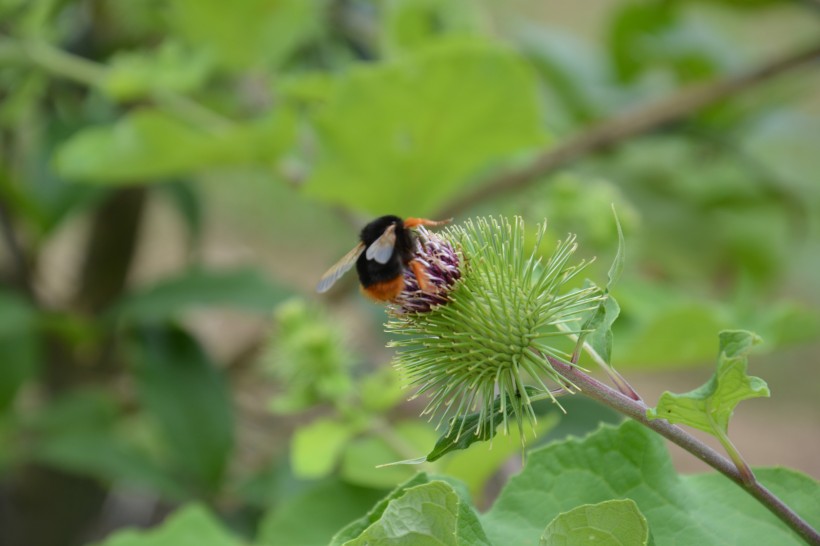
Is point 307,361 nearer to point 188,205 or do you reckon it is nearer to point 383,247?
point 383,247

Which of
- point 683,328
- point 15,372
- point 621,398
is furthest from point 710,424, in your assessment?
point 15,372

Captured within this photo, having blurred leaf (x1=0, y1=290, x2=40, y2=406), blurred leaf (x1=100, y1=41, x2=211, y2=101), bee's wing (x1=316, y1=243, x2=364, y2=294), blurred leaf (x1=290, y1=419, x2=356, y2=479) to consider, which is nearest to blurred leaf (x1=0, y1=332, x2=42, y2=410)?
blurred leaf (x1=0, y1=290, x2=40, y2=406)

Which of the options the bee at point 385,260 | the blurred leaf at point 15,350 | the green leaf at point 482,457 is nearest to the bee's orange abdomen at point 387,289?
the bee at point 385,260

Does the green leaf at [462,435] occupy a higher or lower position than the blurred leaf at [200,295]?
higher

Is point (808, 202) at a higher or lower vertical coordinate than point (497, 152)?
lower

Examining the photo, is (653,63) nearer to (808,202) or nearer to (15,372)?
(808,202)

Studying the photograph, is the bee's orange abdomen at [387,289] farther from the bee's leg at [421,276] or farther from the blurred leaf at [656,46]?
the blurred leaf at [656,46]

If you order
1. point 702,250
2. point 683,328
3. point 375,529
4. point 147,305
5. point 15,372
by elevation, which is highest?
point 375,529

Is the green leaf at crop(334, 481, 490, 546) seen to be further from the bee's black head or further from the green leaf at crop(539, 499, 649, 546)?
the bee's black head
